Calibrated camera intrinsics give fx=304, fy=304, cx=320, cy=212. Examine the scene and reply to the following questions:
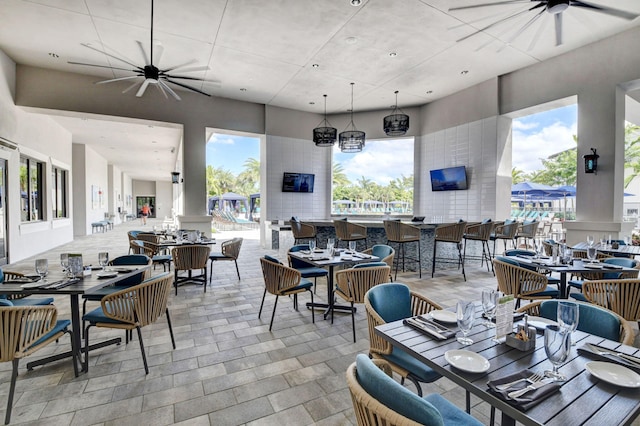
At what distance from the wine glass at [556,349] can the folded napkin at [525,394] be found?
0.07 metres

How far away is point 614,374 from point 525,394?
18.3 inches

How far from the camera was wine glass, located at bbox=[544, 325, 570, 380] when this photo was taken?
4.02 feet

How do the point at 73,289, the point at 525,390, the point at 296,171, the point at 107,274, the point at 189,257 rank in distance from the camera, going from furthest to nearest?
the point at 296,171
the point at 189,257
the point at 107,274
the point at 73,289
the point at 525,390

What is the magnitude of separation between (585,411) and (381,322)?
3.01ft

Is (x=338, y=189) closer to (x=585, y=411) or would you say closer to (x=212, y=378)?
(x=212, y=378)

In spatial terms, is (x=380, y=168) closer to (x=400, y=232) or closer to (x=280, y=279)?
(x=400, y=232)

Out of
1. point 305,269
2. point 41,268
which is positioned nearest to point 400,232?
point 305,269

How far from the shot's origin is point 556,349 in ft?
4.06

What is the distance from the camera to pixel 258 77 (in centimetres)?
689

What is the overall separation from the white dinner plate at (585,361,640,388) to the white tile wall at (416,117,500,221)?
21.8 ft

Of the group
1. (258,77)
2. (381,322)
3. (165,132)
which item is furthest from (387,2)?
(165,132)

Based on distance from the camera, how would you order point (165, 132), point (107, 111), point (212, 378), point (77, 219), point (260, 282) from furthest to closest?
point (77, 219), point (165, 132), point (107, 111), point (260, 282), point (212, 378)

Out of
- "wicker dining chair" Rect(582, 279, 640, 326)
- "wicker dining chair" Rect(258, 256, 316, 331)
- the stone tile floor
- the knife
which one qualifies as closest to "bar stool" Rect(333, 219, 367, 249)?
the stone tile floor

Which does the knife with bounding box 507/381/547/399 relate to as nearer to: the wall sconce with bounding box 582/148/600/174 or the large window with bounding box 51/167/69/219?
the wall sconce with bounding box 582/148/600/174
